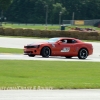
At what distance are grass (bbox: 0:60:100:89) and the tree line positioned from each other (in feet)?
361

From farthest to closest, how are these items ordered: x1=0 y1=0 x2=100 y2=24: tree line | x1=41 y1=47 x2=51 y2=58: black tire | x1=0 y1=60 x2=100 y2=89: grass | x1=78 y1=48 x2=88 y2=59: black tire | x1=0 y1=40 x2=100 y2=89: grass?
x1=0 y1=0 x2=100 y2=24: tree line < x1=78 y1=48 x2=88 y2=59: black tire < x1=41 y1=47 x2=51 y2=58: black tire < x1=0 y1=60 x2=100 y2=89: grass < x1=0 y1=40 x2=100 y2=89: grass

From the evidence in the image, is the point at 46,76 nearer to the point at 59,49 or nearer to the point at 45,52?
the point at 45,52

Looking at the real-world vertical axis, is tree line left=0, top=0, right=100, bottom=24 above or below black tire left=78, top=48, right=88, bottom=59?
above

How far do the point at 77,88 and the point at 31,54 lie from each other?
48.5 ft

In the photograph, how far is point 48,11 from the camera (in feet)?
438

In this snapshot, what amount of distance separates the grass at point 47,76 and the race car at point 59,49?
5639 mm

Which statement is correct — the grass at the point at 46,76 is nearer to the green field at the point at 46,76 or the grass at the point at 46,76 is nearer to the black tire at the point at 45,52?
the green field at the point at 46,76

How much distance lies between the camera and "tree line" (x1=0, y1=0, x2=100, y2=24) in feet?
434

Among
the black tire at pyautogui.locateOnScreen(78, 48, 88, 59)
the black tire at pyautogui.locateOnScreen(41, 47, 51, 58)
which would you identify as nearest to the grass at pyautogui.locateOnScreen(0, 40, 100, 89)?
the black tire at pyautogui.locateOnScreen(41, 47, 51, 58)

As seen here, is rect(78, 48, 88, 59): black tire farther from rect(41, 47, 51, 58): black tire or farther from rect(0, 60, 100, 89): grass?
rect(0, 60, 100, 89): grass

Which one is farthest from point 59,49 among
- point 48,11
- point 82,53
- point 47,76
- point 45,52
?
point 48,11

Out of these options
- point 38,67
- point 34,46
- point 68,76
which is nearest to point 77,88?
point 68,76

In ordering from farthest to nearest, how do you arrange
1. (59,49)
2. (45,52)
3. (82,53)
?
(82,53), (59,49), (45,52)

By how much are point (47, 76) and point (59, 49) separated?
11.5m
